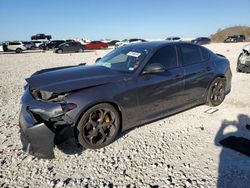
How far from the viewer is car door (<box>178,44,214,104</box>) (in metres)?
4.46

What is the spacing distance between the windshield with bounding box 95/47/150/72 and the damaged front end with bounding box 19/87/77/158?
4.29 ft

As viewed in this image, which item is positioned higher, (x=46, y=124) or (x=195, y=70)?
(x=195, y=70)

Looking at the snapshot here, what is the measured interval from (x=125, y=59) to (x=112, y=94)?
3.51ft

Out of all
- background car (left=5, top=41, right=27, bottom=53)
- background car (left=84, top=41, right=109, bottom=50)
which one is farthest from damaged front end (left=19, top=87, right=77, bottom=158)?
background car (left=84, top=41, right=109, bottom=50)

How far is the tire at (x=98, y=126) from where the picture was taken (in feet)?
10.6

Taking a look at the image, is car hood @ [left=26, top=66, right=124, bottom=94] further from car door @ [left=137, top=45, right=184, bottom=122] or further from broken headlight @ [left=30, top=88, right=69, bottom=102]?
car door @ [left=137, top=45, right=184, bottom=122]

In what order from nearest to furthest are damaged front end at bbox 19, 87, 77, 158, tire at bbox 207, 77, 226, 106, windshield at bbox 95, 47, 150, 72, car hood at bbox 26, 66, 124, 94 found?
damaged front end at bbox 19, 87, 77, 158 < car hood at bbox 26, 66, 124, 94 < windshield at bbox 95, 47, 150, 72 < tire at bbox 207, 77, 226, 106

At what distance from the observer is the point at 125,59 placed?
4.20 metres

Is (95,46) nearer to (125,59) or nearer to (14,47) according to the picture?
(14,47)

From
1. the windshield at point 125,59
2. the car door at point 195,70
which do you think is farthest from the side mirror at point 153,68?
the car door at point 195,70

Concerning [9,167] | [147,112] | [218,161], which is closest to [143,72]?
[147,112]

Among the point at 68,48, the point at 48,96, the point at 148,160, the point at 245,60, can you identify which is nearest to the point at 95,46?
the point at 68,48

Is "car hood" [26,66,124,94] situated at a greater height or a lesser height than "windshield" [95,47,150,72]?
lesser

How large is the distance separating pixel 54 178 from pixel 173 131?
2213 millimetres
